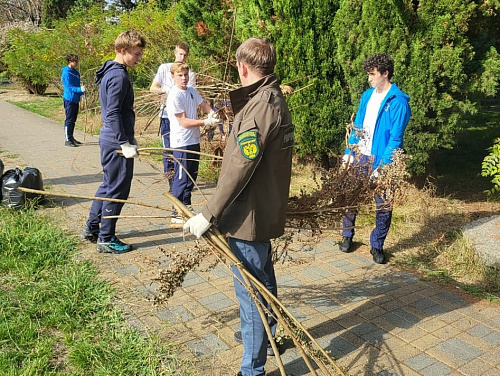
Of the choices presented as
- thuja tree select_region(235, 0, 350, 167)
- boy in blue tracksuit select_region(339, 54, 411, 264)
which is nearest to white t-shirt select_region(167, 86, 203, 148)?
boy in blue tracksuit select_region(339, 54, 411, 264)

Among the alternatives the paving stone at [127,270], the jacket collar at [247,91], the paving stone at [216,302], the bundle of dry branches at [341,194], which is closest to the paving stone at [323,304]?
the paving stone at [216,302]

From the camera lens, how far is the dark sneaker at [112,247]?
4.84m

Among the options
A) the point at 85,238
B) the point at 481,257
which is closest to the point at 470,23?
the point at 481,257

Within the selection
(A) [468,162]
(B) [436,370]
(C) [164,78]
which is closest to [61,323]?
(B) [436,370]

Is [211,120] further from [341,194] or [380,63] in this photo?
[341,194]

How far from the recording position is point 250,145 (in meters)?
2.42

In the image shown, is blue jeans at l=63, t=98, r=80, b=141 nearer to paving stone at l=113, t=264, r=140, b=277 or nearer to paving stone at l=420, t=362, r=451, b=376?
paving stone at l=113, t=264, r=140, b=277

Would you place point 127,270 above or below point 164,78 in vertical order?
below

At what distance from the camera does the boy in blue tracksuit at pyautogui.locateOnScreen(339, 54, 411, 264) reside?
4.46m

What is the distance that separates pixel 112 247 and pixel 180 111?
163 centimetres

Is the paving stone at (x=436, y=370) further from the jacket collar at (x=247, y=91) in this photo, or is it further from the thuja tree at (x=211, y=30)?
the thuja tree at (x=211, y=30)

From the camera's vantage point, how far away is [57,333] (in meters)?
A: 3.45

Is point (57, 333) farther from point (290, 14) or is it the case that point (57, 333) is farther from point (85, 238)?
point (290, 14)

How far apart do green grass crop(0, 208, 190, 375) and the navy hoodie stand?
125 centimetres
